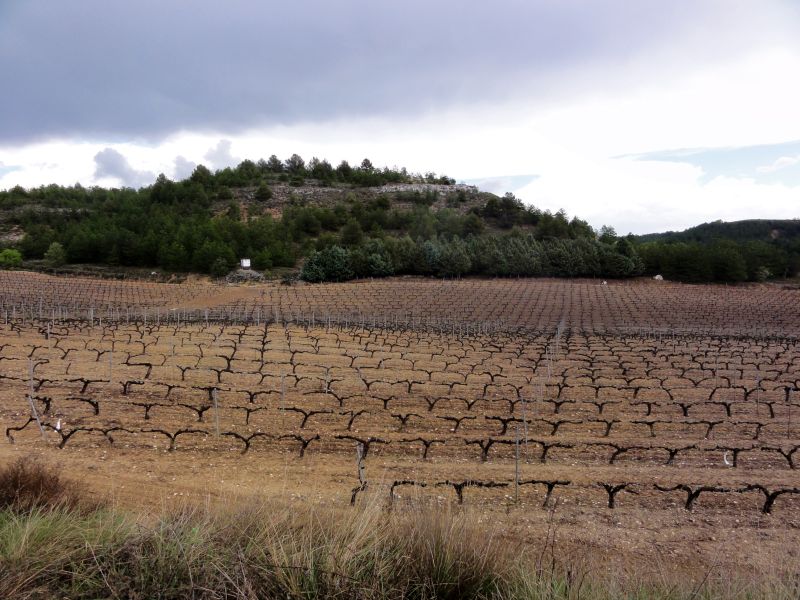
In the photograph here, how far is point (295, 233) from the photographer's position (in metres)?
106

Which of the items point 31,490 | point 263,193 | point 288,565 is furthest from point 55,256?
point 288,565

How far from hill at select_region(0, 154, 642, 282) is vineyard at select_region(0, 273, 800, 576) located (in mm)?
46572

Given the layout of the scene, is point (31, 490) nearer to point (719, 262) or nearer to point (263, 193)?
point (719, 262)

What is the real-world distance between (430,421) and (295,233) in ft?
312

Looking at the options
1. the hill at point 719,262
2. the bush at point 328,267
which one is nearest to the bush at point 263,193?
the bush at point 328,267

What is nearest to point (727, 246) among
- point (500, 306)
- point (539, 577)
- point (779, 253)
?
point (779, 253)

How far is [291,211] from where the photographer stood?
118500 mm

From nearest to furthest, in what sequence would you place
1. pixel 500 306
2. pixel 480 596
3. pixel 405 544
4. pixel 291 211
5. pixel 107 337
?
pixel 480 596 → pixel 405 544 → pixel 107 337 → pixel 500 306 → pixel 291 211

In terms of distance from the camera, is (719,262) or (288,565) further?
(719,262)

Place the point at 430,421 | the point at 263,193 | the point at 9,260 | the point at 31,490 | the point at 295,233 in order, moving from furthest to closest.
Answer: the point at 263,193, the point at 295,233, the point at 9,260, the point at 430,421, the point at 31,490

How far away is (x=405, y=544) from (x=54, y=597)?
2.47 m

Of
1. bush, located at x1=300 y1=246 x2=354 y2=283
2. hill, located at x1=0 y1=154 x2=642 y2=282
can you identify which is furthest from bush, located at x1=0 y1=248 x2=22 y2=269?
bush, located at x1=300 y1=246 x2=354 y2=283

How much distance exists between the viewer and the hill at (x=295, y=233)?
265 ft

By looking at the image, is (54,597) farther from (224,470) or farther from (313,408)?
(313,408)
